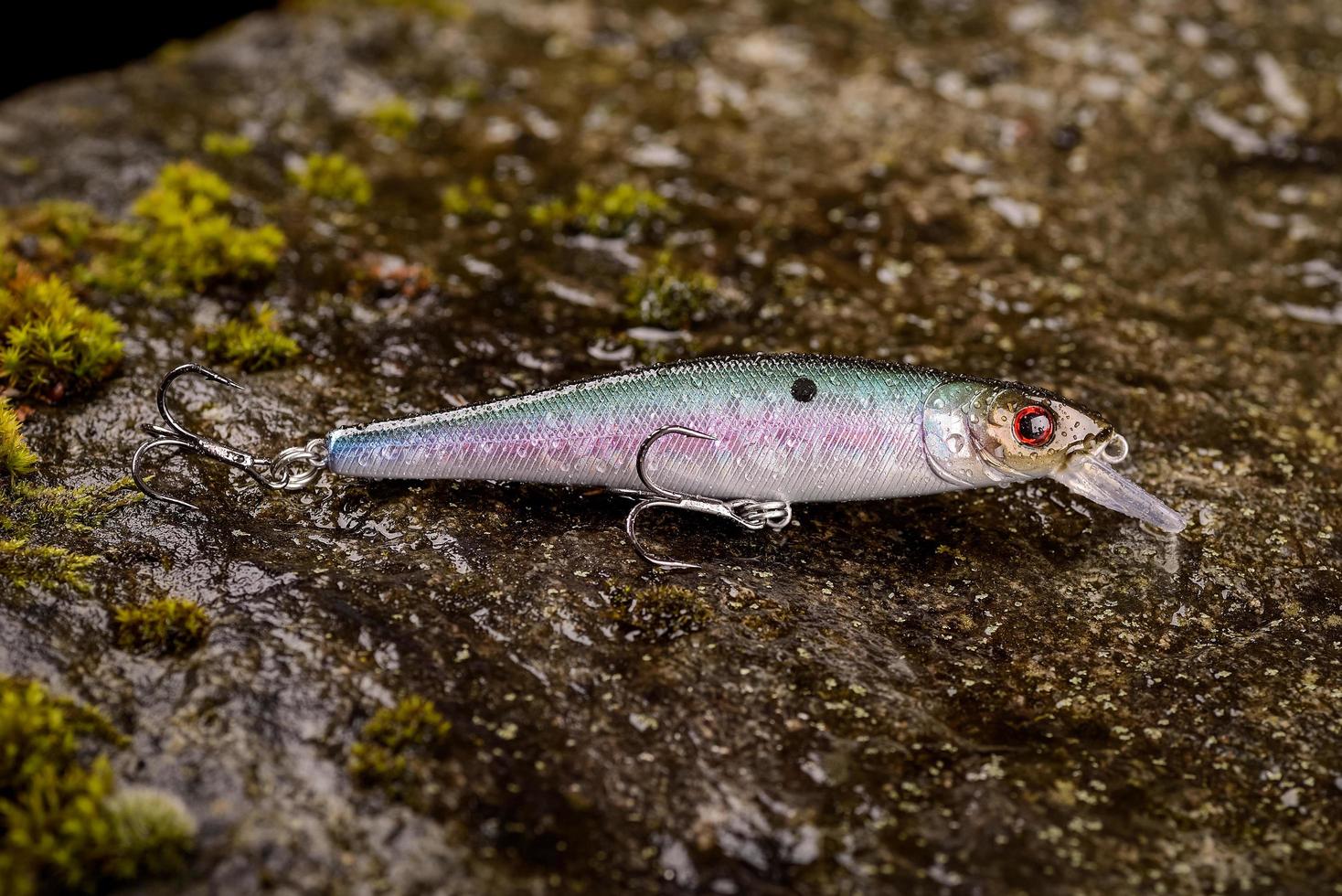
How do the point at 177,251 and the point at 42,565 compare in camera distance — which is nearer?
the point at 42,565

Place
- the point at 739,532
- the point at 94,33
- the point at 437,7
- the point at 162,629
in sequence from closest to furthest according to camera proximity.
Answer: the point at 162,629
the point at 739,532
the point at 437,7
the point at 94,33

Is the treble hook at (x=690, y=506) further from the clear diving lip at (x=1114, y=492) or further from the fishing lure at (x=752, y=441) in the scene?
the clear diving lip at (x=1114, y=492)

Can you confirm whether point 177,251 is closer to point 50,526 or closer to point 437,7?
point 50,526

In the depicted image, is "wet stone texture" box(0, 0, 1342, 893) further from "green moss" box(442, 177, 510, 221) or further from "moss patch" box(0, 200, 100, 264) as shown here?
"moss patch" box(0, 200, 100, 264)

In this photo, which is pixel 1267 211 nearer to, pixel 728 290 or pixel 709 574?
pixel 728 290

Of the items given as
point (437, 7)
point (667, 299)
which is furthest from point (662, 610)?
point (437, 7)

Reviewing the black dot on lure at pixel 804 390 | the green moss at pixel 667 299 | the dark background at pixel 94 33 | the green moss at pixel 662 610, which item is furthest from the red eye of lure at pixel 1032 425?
the dark background at pixel 94 33

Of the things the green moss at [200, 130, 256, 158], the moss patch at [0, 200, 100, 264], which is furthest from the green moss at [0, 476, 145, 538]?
the green moss at [200, 130, 256, 158]
